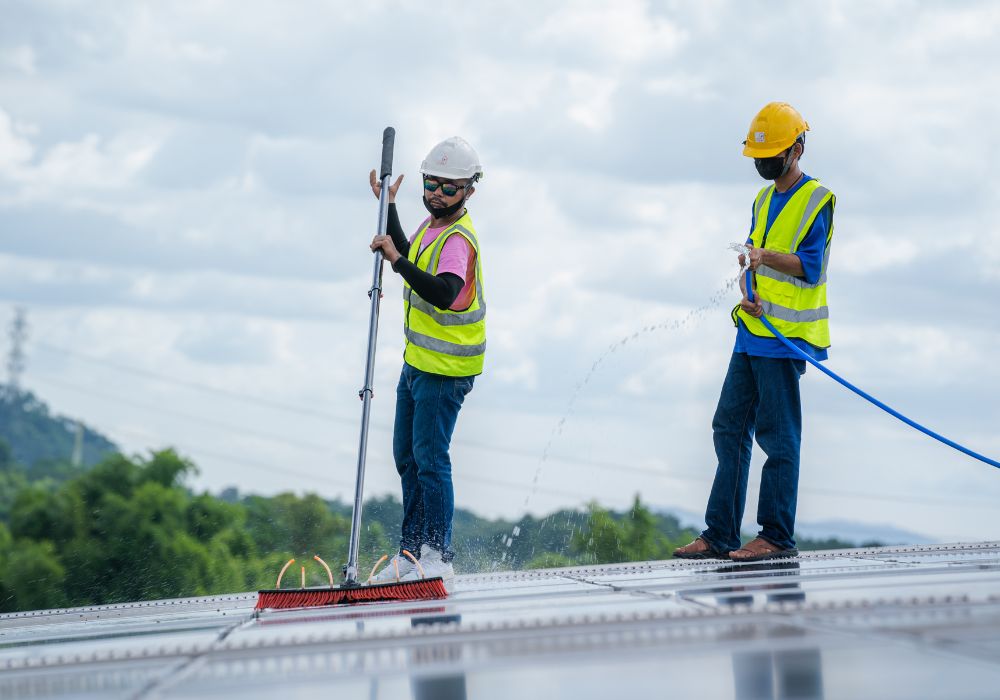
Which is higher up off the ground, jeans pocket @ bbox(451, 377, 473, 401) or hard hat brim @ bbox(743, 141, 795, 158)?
hard hat brim @ bbox(743, 141, 795, 158)

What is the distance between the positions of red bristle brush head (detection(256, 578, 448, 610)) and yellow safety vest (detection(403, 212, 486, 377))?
1428mm

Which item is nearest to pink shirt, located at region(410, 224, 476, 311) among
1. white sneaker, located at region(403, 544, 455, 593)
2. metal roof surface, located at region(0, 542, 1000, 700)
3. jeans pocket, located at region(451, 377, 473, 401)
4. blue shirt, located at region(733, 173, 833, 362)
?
jeans pocket, located at region(451, 377, 473, 401)

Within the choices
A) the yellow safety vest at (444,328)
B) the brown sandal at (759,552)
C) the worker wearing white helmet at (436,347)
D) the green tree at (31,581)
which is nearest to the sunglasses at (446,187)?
the worker wearing white helmet at (436,347)

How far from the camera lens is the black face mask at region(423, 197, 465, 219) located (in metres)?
6.59

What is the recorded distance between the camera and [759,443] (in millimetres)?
6945

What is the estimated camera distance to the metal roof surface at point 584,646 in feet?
8.74

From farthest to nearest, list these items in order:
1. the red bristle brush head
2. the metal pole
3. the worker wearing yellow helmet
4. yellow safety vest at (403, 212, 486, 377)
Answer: the worker wearing yellow helmet
yellow safety vest at (403, 212, 486, 377)
the metal pole
the red bristle brush head

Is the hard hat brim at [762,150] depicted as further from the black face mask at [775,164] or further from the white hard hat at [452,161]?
the white hard hat at [452,161]

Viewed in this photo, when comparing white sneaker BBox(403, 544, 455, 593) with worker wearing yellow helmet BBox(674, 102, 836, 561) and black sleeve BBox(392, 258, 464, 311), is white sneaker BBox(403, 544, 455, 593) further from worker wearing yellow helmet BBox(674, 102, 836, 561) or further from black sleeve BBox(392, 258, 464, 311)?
worker wearing yellow helmet BBox(674, 102, 836, 561)

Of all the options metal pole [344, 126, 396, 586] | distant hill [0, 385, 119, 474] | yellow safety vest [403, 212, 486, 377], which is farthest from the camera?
distant hill [0, 385, 119, 474]

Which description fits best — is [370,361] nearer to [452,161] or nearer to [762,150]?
[452,161]

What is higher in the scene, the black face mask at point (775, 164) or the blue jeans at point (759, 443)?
the black face mask at point (775, 164)

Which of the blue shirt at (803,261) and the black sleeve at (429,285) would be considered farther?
the blue shirt at (803,261)

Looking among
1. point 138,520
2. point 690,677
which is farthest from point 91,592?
point 690,677
